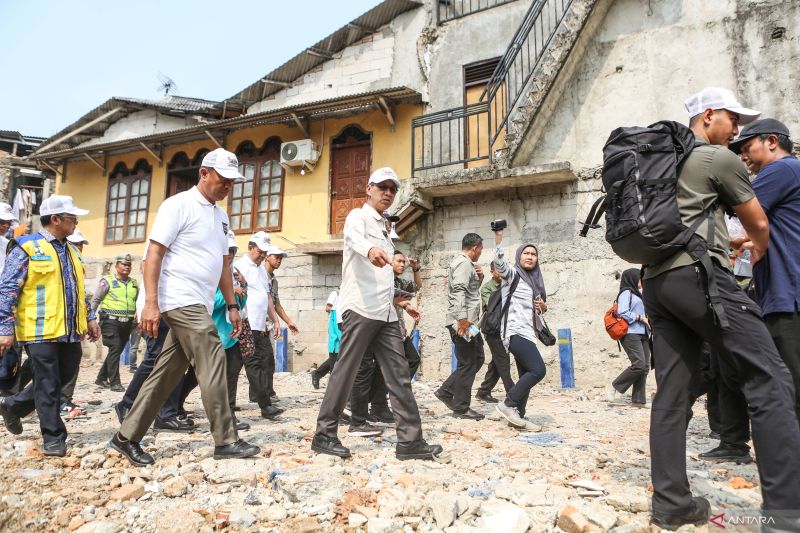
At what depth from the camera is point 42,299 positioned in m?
3.80

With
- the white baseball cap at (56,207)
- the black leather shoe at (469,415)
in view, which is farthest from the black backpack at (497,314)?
the white baseball cap at (56,207)

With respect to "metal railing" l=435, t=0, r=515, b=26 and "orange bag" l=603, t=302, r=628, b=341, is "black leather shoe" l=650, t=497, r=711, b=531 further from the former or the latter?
"metal railing" l=435, t=0, r=515, b=26

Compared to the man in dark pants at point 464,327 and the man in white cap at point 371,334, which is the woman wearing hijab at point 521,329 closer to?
the man in dark pants at point 464,327

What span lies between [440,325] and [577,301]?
103 inches

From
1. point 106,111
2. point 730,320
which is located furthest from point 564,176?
point 106,111

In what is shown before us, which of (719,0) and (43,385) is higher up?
(719,0)

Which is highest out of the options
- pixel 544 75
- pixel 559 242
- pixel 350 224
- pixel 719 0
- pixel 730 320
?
pixel 719 0

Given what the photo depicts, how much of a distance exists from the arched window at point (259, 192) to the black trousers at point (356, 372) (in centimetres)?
991

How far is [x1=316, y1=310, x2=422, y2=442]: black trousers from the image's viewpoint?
11.6 ft

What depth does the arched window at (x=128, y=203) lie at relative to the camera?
14844 millimetres

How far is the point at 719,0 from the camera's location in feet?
29.6

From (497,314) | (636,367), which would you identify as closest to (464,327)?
(497,314)

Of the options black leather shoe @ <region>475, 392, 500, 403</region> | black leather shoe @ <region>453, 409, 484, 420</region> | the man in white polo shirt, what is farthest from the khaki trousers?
black leather shoe @ <region>475, 392, 500, 403</region>

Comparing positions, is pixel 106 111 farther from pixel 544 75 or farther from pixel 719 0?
pixel 719 0
